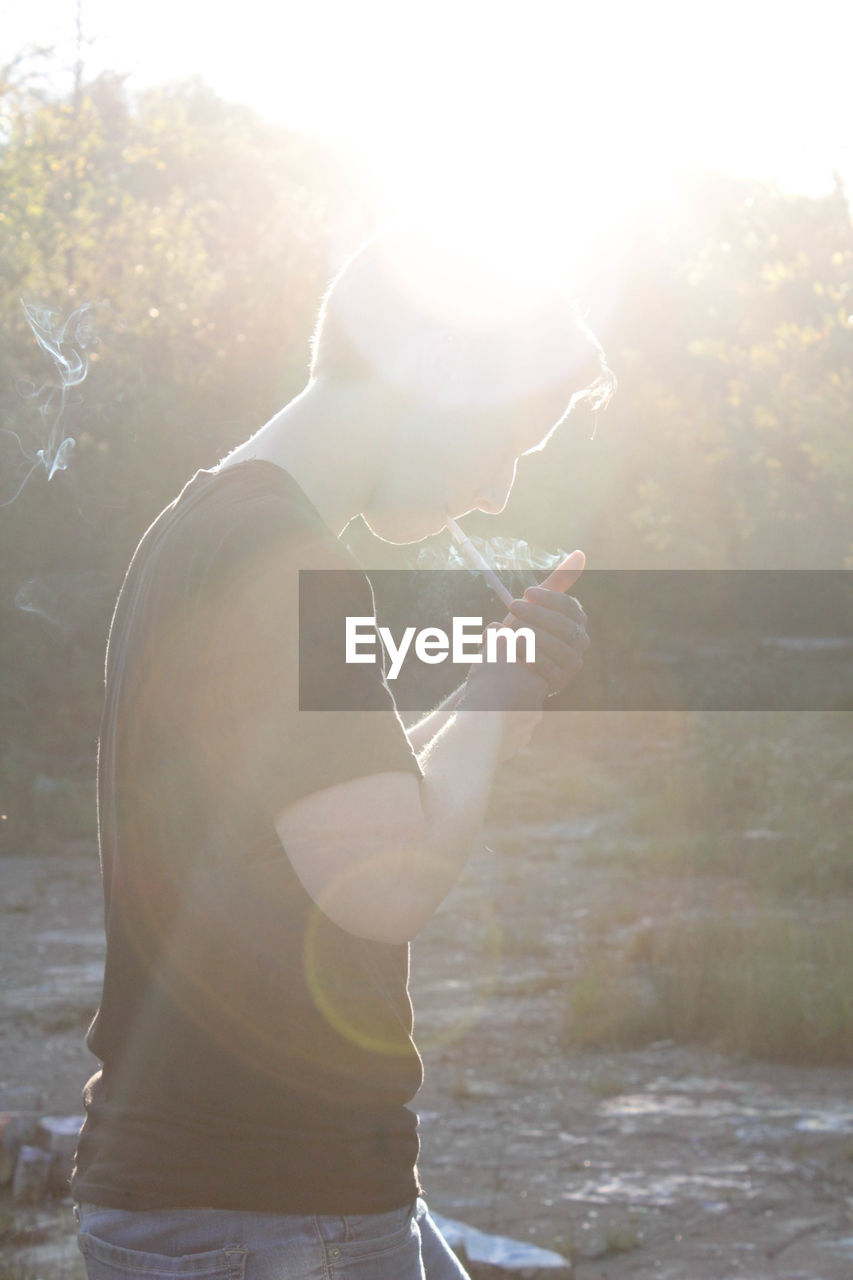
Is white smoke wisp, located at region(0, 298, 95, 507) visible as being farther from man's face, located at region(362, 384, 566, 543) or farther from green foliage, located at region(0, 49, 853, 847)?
green foliage, located at region(0, 49, 853, 847)

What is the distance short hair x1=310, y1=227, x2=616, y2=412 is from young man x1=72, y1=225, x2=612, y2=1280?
87 mm

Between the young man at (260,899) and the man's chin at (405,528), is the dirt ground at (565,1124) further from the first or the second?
the man's chin at (405,528)

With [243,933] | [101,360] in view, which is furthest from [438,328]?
[101,360]

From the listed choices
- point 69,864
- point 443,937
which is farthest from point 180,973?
point 69,864

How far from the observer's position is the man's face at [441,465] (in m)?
1.63

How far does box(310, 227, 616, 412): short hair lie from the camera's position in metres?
1.61

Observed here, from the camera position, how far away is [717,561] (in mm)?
12750

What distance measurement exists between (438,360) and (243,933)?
68cm

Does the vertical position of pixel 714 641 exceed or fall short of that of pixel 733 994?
it exceeds it

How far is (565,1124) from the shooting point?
6020 mm

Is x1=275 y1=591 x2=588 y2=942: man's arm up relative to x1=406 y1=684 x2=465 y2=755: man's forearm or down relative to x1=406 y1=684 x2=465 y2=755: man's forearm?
down

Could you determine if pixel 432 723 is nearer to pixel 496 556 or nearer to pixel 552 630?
pixel 552 630

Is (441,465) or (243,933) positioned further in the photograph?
(441,465)

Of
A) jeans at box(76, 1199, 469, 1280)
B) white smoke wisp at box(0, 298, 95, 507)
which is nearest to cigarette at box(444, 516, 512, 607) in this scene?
jeans at box(76, 1199, 469, 1280)
